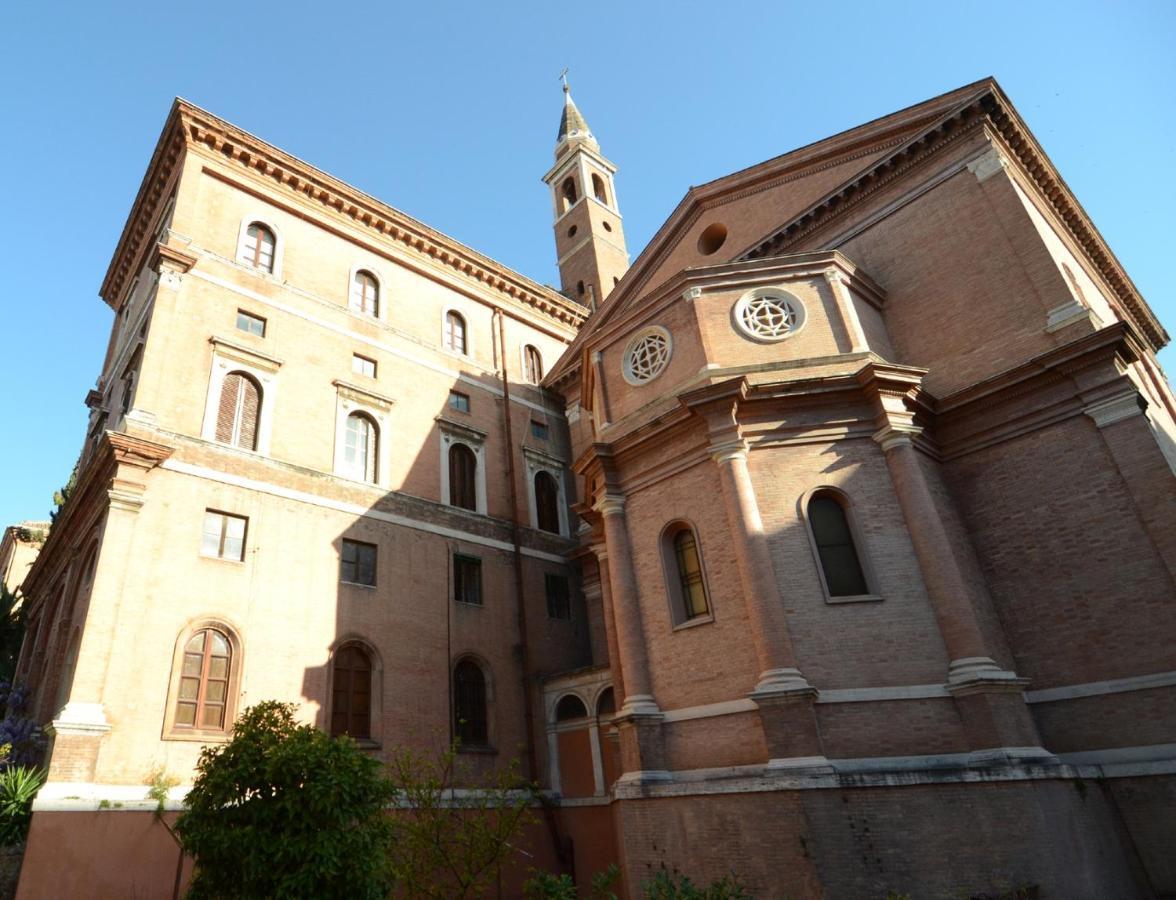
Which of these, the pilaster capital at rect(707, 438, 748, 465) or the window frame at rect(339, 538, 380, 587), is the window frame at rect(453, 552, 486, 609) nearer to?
the window frame at rect(339, 538, 380, 587)

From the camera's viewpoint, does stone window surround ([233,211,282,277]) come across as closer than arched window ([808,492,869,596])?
No

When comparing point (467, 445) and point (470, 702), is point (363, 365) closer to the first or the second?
point (467, 445)

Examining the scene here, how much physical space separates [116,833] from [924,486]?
1422cm

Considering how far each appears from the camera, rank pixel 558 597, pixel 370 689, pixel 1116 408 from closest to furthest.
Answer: pixel 1116 408
pixel 370 689
pixel 558 597

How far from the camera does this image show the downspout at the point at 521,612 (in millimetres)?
17141

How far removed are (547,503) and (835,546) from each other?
38.5ft

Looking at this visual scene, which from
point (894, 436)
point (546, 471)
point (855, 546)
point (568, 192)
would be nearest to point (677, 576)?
point (855, 546)

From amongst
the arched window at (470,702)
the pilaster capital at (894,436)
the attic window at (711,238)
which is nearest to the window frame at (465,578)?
the arched window at (470,702)

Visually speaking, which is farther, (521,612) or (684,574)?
(521,612)

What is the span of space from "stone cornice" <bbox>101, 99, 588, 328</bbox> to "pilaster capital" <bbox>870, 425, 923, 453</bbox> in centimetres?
1528

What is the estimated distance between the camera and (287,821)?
805 cm

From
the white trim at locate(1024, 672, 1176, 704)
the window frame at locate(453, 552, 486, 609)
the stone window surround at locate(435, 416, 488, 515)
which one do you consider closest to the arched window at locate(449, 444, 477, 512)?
the stone window surround at locate(435, 416, 488, 515)

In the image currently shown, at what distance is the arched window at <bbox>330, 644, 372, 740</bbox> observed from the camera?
15.5 metres

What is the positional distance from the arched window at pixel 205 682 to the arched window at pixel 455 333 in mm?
11082
